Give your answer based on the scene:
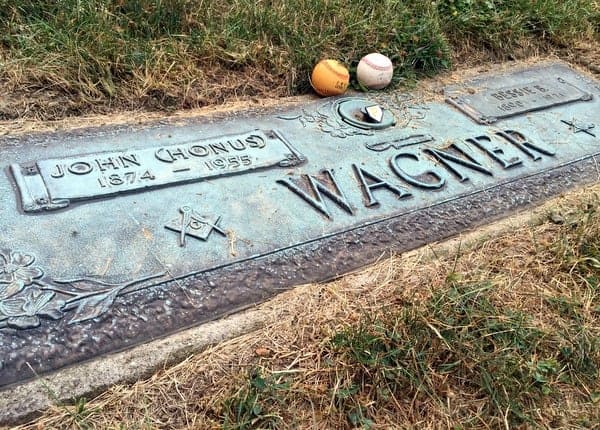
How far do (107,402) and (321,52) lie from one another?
2.12 meters

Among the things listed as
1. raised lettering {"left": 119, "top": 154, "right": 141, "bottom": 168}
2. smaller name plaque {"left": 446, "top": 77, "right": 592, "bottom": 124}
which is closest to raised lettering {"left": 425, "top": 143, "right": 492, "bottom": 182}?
smaller name plaque {"left": 446, "top": 77, "right": 592, "bottom": 124}

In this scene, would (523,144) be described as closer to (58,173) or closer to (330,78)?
(330,78)

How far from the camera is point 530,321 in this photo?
6.31 ft

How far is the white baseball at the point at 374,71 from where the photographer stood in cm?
302

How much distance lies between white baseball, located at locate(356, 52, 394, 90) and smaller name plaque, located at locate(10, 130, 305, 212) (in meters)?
0.71

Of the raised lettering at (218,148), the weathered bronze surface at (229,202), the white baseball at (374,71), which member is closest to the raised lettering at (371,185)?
the weathered bronze surface at (229,202)

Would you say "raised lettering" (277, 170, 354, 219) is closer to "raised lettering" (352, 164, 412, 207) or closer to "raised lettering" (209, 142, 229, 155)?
"raised lettering" (352, 164, 412, 207)

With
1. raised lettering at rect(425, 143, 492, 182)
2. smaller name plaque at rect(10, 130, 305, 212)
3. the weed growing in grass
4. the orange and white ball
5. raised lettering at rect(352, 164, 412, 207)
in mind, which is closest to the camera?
the weed growing in grass

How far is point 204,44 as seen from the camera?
2922 mm

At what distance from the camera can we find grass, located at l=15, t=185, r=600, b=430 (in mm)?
1619

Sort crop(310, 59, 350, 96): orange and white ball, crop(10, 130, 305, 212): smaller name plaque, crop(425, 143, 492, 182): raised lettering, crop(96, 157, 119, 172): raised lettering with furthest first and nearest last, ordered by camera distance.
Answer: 1. crop(310, 59, 350, 96): orange and white ball
2. crop(425, 143, 492, 182): raised lettering
3. crop(96, 157, 119, 172): raised lettering
4. crop(10, 130, 305, 212): smaller name plaque

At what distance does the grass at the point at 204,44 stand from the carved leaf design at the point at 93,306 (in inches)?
44.6

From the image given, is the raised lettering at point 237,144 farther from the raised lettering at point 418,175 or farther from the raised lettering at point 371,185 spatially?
the raised lettering at point 418,175

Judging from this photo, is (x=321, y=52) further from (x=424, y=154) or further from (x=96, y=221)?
(x=96, y=221)
